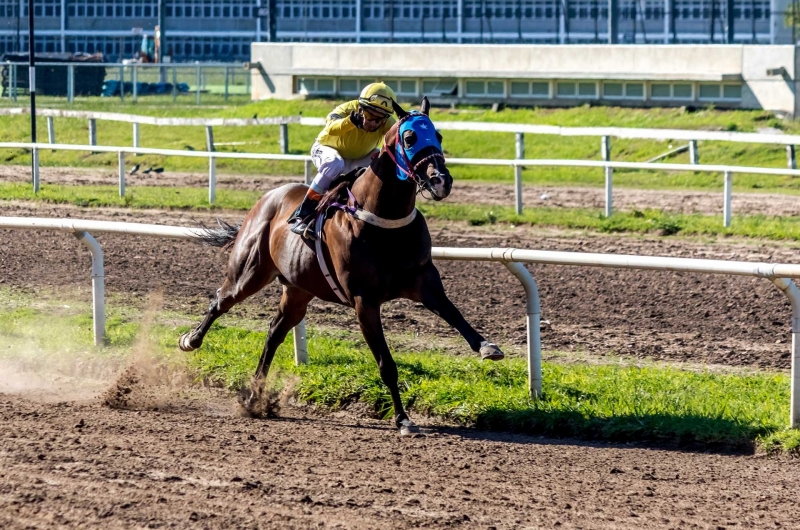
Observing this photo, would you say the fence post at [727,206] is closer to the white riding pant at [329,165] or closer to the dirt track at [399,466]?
the dirt track at [399,466]

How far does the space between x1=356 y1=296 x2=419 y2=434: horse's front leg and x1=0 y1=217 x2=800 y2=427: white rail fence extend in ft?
2.79

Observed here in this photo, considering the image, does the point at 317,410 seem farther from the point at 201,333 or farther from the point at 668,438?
the point at 668,438

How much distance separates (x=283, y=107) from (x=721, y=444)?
21599 mm

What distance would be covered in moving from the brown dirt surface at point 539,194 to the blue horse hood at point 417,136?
33.8 feet

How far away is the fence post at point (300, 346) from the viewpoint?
8.33 metres

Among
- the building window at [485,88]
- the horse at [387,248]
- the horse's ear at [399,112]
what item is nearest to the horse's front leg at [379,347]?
the horse at [387,248]

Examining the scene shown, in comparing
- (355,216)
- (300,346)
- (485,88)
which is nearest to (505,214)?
(300,346)

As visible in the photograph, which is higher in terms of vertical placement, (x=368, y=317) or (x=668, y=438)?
(x=368, y=317)

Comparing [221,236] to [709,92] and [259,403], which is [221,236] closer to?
[259,403]

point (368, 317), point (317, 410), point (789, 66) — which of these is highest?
point (789, 66)

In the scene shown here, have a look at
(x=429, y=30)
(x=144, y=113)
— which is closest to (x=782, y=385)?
(x=144, y=113)

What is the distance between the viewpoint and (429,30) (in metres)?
48.0

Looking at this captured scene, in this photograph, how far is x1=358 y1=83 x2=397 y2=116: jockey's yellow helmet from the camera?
Answer: 7273mm

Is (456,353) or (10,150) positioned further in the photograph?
(10,150)
